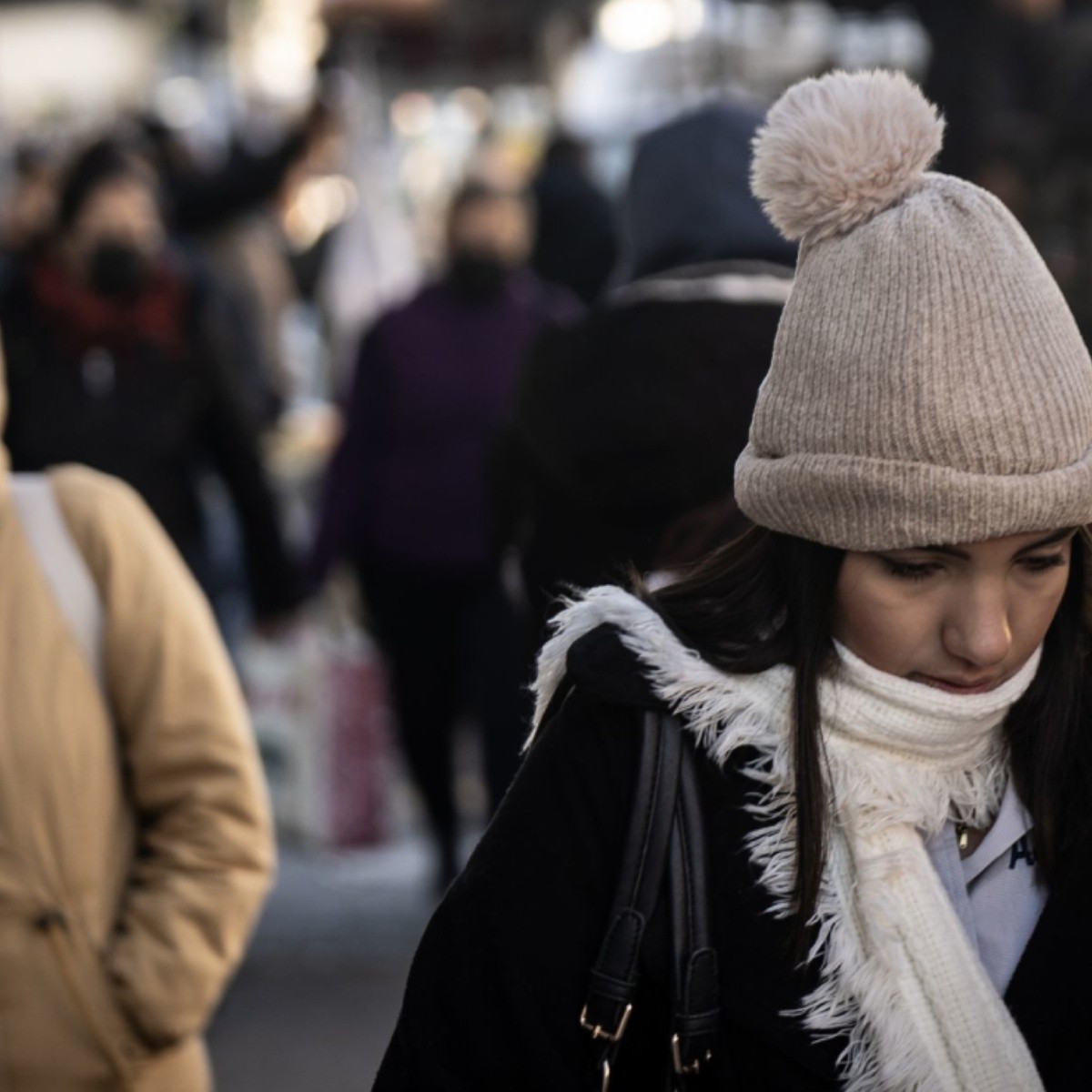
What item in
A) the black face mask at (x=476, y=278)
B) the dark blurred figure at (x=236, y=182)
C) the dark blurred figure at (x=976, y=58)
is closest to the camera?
the black face mask at (x=476, y=278)

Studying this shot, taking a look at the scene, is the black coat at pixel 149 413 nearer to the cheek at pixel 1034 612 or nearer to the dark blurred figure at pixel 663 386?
the dark blurred figure at pixel 663 386

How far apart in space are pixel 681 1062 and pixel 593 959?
0.12m

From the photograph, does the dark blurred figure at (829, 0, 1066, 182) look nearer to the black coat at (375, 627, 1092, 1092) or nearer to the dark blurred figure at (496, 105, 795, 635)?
A: the dark blurred figure at (496, 105, 795, 635)

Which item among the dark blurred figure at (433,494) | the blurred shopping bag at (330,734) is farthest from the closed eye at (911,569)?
the blurred shopping bag at (330,734)

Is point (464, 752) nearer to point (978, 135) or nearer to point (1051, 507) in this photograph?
point (978, 135)

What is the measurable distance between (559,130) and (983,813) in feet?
27.2

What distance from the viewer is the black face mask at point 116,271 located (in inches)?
201

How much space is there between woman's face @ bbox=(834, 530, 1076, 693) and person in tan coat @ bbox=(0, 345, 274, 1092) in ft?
4.26

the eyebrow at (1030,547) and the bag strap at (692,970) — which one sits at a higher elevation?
Answer: the eyebrow at (1030,547)

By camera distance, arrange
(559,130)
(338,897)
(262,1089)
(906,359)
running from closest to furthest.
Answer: (906,359) < (262,1089) < (338,897) < (559,130)

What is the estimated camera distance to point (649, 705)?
1944 mm

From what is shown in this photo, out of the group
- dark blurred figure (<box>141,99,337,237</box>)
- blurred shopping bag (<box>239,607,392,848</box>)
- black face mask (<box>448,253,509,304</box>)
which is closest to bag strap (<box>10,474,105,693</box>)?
black face mask (<box>448,253,509,304</box>)

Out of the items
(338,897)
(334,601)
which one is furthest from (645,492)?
(334,601)

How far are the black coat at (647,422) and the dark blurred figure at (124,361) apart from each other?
2166mm
